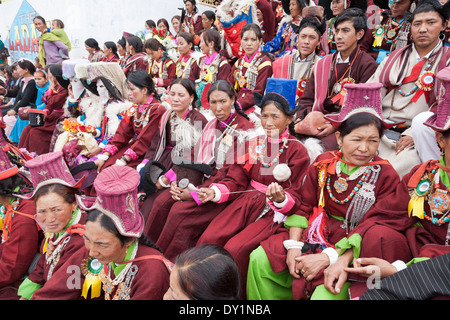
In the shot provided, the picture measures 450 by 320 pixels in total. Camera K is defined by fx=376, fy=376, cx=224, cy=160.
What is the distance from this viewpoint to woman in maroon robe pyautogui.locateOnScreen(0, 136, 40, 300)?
2584 mm

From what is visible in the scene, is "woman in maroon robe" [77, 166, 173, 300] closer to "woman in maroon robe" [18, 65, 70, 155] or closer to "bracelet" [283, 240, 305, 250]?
"bracelet" [283, 240, 305, 250]

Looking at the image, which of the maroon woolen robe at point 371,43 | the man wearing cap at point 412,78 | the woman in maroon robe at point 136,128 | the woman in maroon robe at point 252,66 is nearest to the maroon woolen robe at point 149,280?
the man wearing cap at point 412,78

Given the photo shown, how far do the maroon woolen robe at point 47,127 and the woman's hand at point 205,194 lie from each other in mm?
3907

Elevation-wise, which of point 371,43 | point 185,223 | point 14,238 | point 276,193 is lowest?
point 185,223

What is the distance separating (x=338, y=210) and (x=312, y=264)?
0.48 metres

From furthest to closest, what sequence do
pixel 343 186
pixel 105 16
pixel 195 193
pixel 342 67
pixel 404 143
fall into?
pixel 105 16 → pixel 342 67 → pixel 195 193 → pixel 404 143 → pixel 343 186

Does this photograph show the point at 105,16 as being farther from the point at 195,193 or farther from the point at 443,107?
the point at 443,107

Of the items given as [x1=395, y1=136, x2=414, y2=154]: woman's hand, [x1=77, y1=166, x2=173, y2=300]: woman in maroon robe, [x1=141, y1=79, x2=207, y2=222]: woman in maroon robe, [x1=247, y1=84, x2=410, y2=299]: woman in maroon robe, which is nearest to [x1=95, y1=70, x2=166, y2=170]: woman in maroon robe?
[x1=141, y1=79, x2=207, y2=222]: woman in maroon robe

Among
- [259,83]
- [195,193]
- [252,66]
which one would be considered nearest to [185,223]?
[195,193]

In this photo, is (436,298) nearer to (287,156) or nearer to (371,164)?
(371,164)

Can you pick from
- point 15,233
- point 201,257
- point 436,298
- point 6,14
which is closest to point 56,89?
point 15,233

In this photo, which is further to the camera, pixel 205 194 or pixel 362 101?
pixel 205 194

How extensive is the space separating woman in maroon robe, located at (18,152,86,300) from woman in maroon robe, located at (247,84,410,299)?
1185mm

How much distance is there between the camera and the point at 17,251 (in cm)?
259
